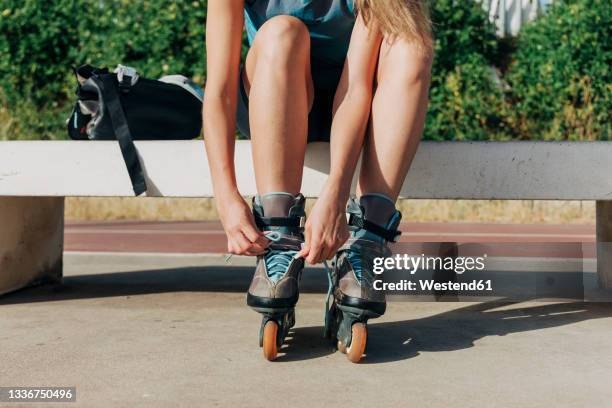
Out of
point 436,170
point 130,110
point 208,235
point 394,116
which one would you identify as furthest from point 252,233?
point 208,235

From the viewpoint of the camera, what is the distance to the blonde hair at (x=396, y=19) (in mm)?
1979

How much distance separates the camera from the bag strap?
2.52m

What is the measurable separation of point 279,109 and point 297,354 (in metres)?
0.60

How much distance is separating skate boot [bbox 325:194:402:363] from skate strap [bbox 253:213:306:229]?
0.13 meters

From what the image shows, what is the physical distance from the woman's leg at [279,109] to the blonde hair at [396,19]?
181mm

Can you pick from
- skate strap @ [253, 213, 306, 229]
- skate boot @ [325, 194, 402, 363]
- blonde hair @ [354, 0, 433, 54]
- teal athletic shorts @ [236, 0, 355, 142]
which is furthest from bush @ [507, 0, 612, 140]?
skate strap @ [253, 213, 306, 229]

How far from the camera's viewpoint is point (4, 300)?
2859mm

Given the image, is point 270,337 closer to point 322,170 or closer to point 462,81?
point 322,170

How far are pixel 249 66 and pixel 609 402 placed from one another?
3.91ft

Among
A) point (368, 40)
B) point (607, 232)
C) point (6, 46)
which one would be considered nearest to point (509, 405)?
point (368, 40)

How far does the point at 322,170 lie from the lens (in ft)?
7.97

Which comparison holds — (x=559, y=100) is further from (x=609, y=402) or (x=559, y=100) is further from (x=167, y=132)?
(x=609, y=402)

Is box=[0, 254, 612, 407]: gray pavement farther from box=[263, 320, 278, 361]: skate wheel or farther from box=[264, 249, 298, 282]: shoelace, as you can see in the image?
box=[264, 249, 298, 282]: shoelace

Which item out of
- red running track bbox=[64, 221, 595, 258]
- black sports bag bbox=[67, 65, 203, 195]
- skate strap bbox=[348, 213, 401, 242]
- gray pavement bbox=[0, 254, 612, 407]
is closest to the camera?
gray pavement bbox=[0, 254, 612, 407]
